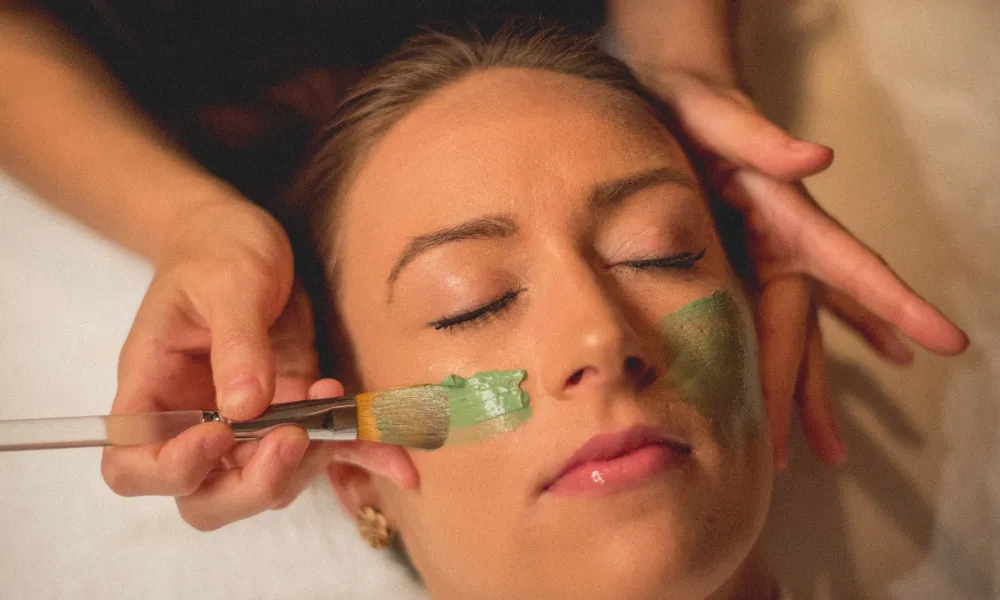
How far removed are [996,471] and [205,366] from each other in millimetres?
1362

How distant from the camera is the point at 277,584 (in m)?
1.25

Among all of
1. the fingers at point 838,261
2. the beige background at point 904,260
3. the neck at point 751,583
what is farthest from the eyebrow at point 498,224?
the beige background at point 904,260

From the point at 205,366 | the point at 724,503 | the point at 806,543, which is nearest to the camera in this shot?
the point at 724,503

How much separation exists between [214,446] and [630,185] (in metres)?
0.56

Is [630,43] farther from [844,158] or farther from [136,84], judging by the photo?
[136,84]

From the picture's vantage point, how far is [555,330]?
79 centimetres

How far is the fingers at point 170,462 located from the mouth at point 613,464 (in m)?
0.36

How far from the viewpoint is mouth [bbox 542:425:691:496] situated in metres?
0.75

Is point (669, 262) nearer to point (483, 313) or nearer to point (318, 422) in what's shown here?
point (483, 313)

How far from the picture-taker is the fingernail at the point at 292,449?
792mm

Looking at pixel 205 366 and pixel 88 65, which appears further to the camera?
pixel 88 65

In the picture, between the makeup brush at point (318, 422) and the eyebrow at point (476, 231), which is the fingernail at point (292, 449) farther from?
the eyebrow at point (476, 231)

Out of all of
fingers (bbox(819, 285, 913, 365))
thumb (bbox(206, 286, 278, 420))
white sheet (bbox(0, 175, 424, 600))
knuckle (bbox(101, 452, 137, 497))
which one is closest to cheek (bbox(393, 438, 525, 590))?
thumb (bbox(206, 286, 278, 420))

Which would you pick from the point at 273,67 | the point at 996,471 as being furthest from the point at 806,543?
the point at 273,67
